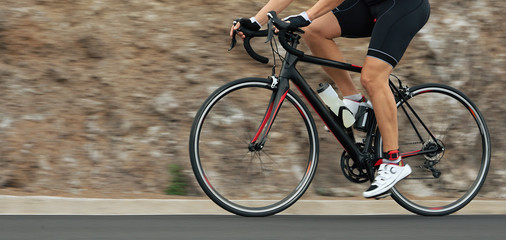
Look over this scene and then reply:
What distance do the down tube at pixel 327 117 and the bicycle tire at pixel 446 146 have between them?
0.43 metres

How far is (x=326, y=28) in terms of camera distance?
15.9ft

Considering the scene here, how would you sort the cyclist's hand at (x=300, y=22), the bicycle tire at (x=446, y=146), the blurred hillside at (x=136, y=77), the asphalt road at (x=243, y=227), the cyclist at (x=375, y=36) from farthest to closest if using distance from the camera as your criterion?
1. the blurred hillside at (x=136, y=77)
2. the bicycle tire at (x=446, y=146)
3. the cyclist at (x=375, y=36)
4. the cyclist's hand at (x=300, y=22)
5. the asphalt road at (x=243, y=227)

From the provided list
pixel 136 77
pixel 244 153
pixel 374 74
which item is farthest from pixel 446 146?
pixel 136 77

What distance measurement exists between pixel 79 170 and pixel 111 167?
0.27 meters

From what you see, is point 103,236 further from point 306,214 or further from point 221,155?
point 306,214

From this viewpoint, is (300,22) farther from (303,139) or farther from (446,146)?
(446,146)

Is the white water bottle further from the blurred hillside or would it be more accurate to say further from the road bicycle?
the blurred hillside

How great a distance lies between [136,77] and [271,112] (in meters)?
2.18

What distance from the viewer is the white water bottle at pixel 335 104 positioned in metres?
4.84

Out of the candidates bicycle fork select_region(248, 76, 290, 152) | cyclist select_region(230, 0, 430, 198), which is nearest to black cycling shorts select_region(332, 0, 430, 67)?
cyclist select_region(230, 0, 430, 198)

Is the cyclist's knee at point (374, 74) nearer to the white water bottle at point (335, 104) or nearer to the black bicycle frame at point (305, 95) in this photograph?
the black bicycle frame at point (305, 95)

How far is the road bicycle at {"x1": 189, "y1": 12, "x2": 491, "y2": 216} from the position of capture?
15.3 feet

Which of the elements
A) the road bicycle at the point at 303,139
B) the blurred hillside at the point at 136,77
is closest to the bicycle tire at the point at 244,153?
the road bicycle at the point at 303,139

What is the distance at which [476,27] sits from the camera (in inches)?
284
